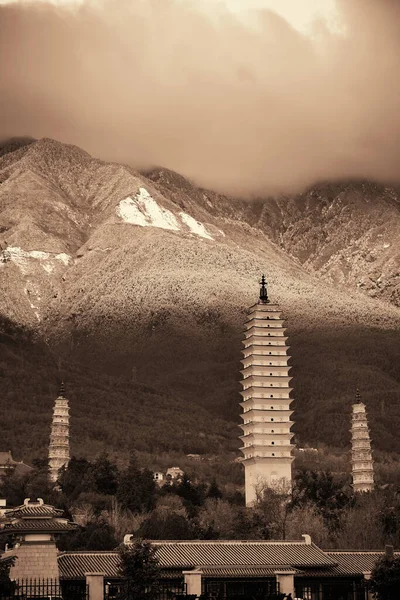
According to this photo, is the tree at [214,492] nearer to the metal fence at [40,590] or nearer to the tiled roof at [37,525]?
the metal fence at [40,590]

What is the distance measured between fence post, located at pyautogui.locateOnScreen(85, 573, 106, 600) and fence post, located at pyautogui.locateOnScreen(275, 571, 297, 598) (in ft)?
24.8

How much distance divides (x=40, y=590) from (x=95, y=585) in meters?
3.68

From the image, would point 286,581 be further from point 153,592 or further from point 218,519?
point 218,519

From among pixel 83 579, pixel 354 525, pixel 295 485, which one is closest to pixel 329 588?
pixel 83 579

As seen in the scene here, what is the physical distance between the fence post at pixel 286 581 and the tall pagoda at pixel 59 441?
68177 mm

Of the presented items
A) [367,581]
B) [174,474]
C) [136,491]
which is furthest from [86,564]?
[174,474]

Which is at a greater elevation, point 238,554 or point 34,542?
point 238,554

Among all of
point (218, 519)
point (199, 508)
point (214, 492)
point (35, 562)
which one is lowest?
point (35, 562)

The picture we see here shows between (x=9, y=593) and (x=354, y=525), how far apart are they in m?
42.4

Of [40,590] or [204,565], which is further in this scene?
[204,565]


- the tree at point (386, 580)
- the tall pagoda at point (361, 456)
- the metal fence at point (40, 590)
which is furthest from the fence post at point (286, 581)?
the tall pagoda at point (361, 456)

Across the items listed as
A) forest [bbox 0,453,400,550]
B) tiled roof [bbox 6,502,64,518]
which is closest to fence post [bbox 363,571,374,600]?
tiled roof [bbox 6,502,64,518]

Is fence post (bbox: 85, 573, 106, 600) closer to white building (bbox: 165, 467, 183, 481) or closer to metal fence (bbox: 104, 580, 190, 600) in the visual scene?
metal fence (bbox: 104, 580, 190, 600)

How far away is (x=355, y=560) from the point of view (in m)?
69.9
